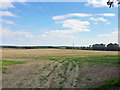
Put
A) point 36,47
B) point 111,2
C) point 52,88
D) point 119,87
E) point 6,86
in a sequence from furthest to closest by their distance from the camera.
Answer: point 36,47 → point 111,2 → point 6,86 → point 52,88 → point 119,87

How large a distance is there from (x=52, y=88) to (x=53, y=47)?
228 ft

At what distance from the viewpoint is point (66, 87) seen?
19.1ft

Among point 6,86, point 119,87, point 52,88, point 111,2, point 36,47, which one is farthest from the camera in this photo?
point 36,47

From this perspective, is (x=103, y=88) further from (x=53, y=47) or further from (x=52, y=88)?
(x=53, y=47)

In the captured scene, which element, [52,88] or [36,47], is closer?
[52,88]

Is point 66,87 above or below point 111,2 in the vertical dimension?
below

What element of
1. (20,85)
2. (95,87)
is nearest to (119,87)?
(95,87)

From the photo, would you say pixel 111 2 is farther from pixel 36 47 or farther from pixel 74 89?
pixel 36 47

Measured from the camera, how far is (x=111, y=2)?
295 inches

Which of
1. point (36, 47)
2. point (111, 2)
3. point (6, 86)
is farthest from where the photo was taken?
point (36, 47)

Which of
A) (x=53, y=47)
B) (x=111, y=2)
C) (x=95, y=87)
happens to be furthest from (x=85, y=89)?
(x=53, y=47)

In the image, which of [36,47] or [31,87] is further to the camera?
[36,47]

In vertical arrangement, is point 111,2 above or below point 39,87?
above

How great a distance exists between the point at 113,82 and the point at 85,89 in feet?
4.71
